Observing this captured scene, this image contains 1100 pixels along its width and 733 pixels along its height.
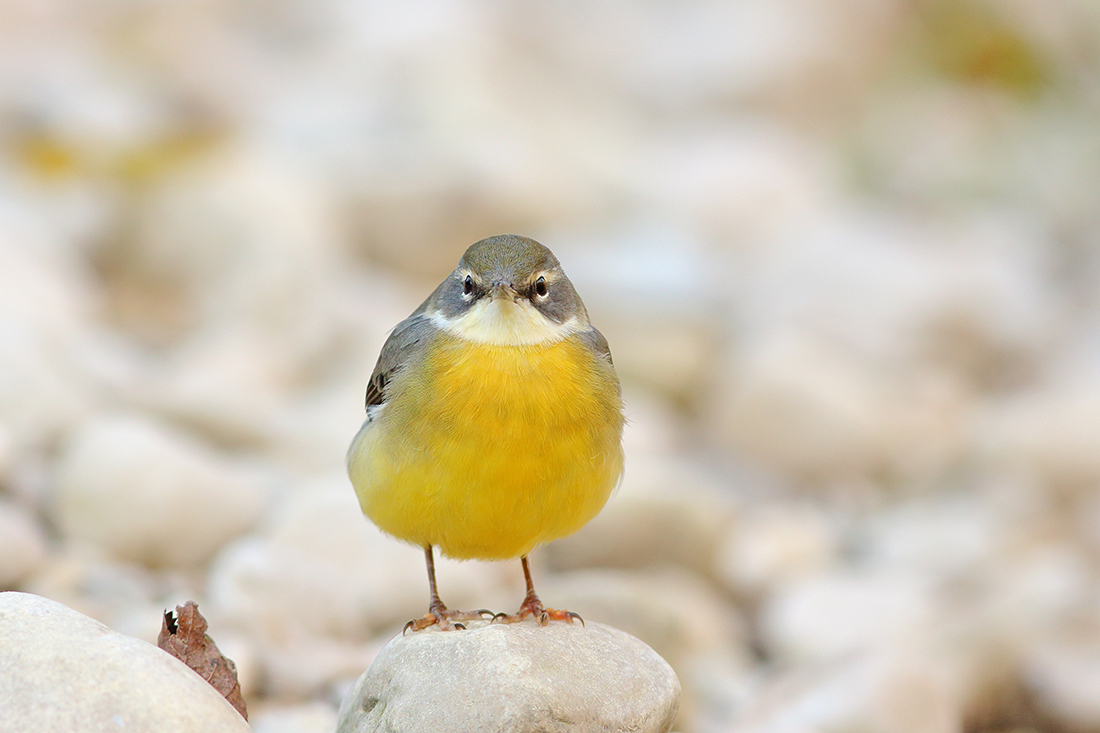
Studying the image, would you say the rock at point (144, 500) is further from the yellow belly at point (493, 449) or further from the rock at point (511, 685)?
the rock at point (511, 685)

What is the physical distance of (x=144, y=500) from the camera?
650cm

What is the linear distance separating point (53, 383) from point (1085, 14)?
43.7 feet

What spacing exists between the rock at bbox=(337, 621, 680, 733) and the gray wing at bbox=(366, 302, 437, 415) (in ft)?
3.58

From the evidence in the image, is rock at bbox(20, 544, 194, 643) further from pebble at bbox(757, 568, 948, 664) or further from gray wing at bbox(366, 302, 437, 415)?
pebble at bbox(757, 568, 948, 664)

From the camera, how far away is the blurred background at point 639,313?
6434 millimetres

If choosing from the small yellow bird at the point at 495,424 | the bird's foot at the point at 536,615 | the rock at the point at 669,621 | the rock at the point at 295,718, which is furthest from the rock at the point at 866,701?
the rock at the point at 295,718

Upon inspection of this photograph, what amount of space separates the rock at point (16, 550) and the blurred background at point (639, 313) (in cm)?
2

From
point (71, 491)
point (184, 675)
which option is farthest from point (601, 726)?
point (71, 491)

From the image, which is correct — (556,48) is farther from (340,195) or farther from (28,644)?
(28,644)

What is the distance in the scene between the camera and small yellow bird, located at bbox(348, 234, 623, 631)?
4.59 metres

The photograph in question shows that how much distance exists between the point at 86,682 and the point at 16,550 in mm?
2229

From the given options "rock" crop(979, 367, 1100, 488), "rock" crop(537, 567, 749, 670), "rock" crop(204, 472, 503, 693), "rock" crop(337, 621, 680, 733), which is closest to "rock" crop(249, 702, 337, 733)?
"rock" crop(204, 472, 503, 693)

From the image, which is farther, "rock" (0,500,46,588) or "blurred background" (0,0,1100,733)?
"blurred background" (0,0,1100,733)

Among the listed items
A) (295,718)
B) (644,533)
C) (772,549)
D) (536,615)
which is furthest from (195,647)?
(772,549)
